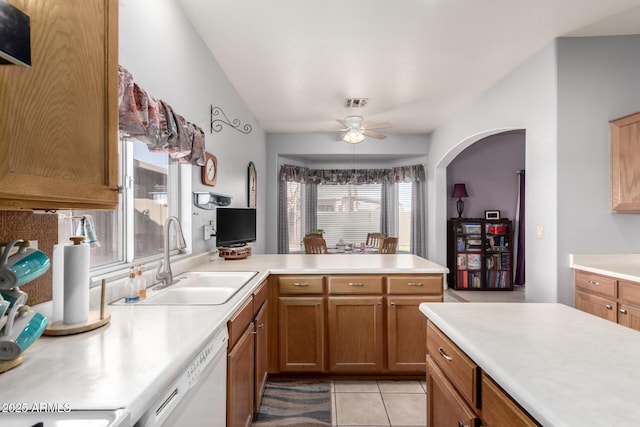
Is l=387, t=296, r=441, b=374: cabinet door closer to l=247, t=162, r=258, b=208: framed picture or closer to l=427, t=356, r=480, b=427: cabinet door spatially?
l=427, t=356, r=480, b=427: cabinet door

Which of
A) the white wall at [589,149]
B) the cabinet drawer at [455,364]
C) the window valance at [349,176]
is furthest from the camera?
the window valance at [349,176]

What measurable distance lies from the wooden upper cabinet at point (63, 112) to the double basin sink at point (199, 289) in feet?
2.69

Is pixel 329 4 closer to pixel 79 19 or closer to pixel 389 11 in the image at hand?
pixel 389 11

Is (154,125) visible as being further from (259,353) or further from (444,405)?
(444,405)

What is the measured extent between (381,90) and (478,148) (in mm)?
2889

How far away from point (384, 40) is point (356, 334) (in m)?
2.37

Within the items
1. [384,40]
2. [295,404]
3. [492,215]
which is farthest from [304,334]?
[492,215]

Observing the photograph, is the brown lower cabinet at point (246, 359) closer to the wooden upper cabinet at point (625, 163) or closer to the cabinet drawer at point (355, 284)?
the cabinet drawer at point (355, 284)

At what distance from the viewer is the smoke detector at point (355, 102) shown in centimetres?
412

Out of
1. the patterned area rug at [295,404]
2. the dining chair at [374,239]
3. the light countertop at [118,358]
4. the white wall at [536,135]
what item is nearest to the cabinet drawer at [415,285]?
the patterned area rug at [295,404]

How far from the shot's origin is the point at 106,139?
3.09 ft

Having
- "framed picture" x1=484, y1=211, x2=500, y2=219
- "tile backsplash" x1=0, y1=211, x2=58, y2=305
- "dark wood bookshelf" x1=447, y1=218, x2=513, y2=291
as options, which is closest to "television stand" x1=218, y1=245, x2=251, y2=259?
"tile backsplash" x1=0, y1=211, x2=58, y2=305

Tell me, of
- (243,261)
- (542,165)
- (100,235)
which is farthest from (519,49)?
(100,235)

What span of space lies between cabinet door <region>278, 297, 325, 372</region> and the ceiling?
209cm
